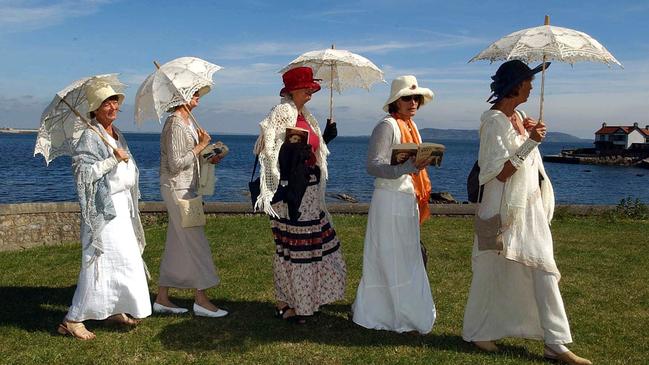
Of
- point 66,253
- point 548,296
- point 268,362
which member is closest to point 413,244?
point 548,296

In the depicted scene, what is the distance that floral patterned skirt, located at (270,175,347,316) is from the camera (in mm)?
5582

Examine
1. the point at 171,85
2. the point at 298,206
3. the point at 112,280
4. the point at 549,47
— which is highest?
the point at 549,47

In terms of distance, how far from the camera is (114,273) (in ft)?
17.4

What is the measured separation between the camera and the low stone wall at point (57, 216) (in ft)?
35.3

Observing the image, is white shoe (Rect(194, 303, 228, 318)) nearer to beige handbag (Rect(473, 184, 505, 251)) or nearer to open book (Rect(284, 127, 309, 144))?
open book (Rect(284, 127, 309, 144))

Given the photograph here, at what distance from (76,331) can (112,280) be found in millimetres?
563

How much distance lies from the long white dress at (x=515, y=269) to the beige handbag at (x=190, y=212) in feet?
8.75

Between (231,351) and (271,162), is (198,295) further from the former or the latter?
(271,162)

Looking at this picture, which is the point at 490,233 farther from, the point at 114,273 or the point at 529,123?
the point at 114,273

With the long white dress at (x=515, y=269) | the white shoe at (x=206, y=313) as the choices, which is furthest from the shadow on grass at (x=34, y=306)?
the long white dress at (x=515, y=269)

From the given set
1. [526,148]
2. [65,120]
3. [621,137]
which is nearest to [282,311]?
[65,120]

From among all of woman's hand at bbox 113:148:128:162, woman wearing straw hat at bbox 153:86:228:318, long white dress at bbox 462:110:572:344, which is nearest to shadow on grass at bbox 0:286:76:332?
woman wearing straw hat at bbox 153:86:228:318

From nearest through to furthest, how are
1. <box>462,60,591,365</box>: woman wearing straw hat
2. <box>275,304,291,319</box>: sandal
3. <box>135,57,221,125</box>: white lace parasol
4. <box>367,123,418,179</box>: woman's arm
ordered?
1. <box>462,60,591,365</box>: woman wearing straw hat
2. <box>367,123,418,179</box>: woman's arm
3. <box>135,57,221,125</box>: white lace parasol
4. <box>275,304,291,319</box>: sandal

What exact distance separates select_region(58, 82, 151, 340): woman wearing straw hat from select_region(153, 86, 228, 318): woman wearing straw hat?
0.45m
